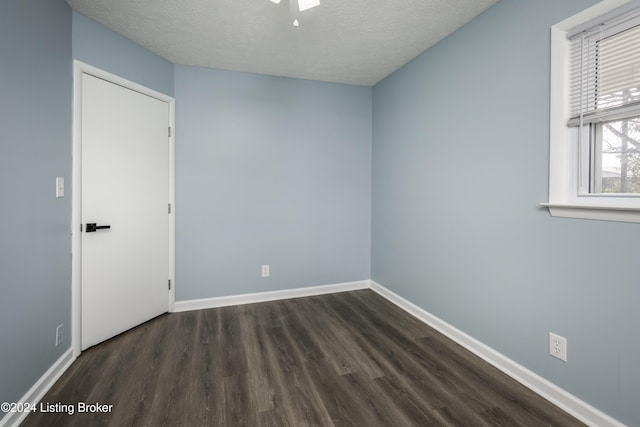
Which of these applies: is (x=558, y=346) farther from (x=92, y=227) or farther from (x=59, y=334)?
(x=92, y=227)

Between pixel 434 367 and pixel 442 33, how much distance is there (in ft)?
8.63

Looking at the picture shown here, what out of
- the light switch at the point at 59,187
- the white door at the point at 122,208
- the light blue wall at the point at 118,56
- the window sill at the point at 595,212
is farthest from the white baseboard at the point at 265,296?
the window sill at the point at 595,212

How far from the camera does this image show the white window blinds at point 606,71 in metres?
1.35

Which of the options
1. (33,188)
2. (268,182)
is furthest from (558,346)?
(33,188)

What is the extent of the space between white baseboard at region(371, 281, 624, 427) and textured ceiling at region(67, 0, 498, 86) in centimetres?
249

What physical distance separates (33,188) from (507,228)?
9.88 feet

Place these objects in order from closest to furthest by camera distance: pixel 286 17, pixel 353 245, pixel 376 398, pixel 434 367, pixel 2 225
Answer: pixel 2 225 < pixel 376 398 < pixel 434 367 < pixel 286 17 < pixel 353 245

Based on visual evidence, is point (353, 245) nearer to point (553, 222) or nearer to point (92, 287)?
point (553, 222)

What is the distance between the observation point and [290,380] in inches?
70.7

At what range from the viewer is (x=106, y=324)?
225 cm

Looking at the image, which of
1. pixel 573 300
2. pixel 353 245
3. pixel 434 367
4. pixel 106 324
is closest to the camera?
pixel 573 300

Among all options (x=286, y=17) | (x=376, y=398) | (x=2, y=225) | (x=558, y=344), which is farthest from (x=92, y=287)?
(x=558, y=344)

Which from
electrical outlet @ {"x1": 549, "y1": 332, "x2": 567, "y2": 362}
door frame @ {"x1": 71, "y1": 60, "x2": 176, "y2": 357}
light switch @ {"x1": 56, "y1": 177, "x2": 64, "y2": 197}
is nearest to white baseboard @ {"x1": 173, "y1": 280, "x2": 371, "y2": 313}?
door frame @ {"x1": 71, "y1": 60, "x2": 176, "y2": 357}

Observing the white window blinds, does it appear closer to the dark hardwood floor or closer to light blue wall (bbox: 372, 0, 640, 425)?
light blue wall (bbox: 372, 0, 640, 425)
